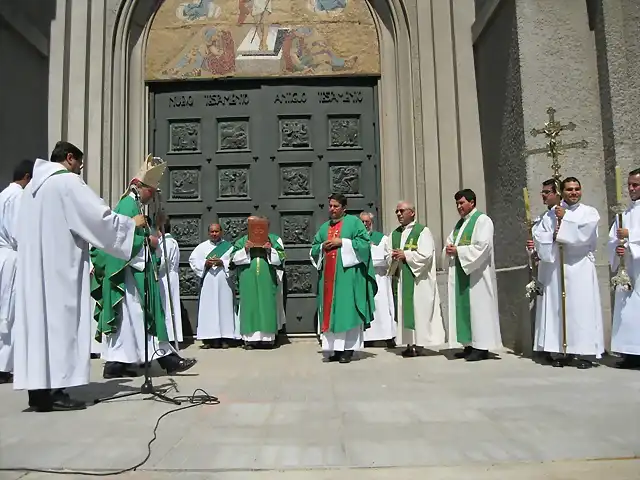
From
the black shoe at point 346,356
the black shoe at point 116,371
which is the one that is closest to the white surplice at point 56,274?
the black shoe at point 116,371

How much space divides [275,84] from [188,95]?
143 centimetres

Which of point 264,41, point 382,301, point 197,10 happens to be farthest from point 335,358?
point 197,10

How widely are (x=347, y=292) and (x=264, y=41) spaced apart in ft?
16.5

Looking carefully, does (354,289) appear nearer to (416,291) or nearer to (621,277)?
(416,291)

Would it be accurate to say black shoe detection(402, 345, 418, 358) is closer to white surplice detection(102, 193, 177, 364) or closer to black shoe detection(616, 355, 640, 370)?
black shoe detection(616, 355, 640, 370)

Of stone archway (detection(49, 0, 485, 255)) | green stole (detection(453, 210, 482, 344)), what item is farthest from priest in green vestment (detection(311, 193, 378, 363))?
stone archway (detection(49, 0, 485, 255))

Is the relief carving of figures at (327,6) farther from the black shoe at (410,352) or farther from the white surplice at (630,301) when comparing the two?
the white surplice at (630,301)

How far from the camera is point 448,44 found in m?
9.41

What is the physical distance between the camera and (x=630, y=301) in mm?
5992

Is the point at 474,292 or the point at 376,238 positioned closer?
the point at 474,292

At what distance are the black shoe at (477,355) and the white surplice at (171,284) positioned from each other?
3.19 metres

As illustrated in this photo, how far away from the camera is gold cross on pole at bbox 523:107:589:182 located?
21.6 ft

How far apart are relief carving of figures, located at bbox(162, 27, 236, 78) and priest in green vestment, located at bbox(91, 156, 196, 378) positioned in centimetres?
467

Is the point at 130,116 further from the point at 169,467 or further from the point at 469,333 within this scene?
the point at 169,467
